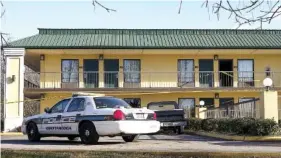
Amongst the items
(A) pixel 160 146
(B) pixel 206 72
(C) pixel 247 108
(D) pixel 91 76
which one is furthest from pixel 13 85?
(A) pixel 160 146

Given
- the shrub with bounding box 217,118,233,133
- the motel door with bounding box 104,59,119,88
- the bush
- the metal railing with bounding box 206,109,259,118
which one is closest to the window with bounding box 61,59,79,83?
the motel door with bounding box 104,59,119,88

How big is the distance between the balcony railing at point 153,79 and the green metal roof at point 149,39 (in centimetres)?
194

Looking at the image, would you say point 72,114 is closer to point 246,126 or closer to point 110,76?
point 246,126

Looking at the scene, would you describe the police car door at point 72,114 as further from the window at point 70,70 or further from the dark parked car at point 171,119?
the window at point 70,70

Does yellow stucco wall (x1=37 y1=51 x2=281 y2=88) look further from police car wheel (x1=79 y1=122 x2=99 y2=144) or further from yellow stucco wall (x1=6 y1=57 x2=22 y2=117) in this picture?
police car wheel (x1=79 y1=122 x2=99 y2=144)

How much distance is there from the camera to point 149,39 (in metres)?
31.8

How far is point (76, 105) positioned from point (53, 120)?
974mm

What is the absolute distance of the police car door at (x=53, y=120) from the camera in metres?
14.6

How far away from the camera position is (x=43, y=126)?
15.0 m

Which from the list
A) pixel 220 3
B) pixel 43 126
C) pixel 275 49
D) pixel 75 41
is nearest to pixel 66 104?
pixel 43 126

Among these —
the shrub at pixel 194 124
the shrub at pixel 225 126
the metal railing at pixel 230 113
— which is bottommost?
the shrub at pixel 194 124

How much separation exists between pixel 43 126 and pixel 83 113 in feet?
6.25

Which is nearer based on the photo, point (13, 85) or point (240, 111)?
point (240, 111)

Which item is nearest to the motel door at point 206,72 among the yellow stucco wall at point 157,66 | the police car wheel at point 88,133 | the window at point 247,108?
the yellow stucco wall at point 157,66
